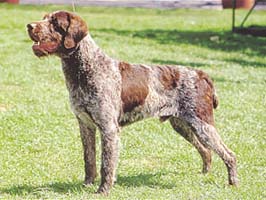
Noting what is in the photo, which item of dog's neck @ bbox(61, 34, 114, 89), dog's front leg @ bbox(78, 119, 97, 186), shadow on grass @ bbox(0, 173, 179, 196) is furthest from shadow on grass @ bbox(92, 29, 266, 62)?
dog's neck @ bbox(61, 34, 114, 89)

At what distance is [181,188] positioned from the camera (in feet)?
26.8

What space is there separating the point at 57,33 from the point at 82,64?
407 mm

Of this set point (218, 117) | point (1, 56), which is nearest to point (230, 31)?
point (1, 56)

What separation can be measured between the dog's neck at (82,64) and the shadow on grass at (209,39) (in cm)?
1275

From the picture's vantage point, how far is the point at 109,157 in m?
Result: 7.73

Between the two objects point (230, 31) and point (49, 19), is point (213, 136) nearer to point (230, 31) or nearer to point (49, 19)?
point (49, 19)

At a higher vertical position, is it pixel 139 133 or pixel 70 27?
pixel 70 27

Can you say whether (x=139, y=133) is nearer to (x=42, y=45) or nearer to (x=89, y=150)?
(x=89, y=150)

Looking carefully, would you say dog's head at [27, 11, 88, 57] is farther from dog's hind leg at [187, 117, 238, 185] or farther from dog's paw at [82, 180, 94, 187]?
dog's hind leg at [187, 117, 238, 185]

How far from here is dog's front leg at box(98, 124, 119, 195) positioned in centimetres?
770

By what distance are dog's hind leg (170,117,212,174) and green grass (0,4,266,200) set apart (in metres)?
0.15

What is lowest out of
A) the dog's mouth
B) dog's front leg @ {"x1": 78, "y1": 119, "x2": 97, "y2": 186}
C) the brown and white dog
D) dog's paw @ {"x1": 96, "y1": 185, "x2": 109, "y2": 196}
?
dog's paw @ {"x1": 96, "y1": 185, "x2": 109, "y2": 196}

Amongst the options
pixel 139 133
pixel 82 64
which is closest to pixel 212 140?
pixel 82 64

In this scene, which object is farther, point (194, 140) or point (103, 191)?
point (194, 140)
